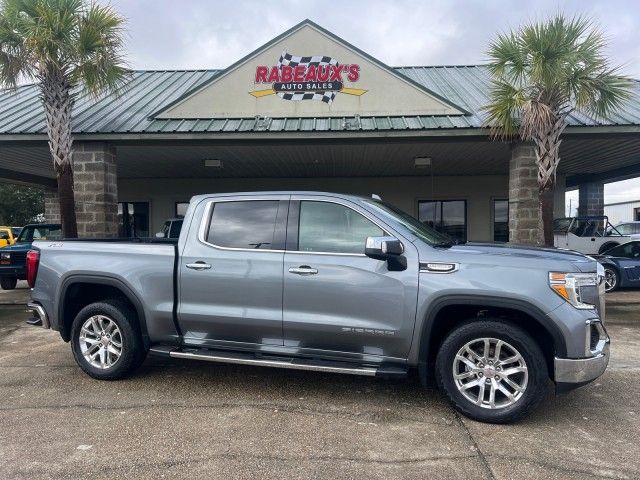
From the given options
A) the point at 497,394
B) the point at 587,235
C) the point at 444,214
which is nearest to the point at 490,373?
the point at 497,394

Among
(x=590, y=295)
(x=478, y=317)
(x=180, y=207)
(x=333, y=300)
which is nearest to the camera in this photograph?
(x=590, y=295)

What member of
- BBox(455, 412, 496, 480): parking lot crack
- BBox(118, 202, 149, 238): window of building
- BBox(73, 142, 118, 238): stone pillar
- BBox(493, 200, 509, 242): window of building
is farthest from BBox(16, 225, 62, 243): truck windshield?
BBox(493, 200, 509, 242): window of building

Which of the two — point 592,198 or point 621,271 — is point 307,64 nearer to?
point 621,271

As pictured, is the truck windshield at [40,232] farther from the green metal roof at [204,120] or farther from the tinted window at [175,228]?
the tinted window at [175,228]

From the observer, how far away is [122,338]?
475cm

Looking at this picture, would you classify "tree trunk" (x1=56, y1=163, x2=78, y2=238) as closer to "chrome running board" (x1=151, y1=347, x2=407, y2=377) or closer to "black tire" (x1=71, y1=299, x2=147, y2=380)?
"black tire" (x1=71, y1=299, x2=147, y2=380)

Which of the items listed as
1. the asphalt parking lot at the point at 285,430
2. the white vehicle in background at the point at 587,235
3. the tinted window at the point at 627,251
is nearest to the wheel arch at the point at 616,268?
the tinted window at the point at 627,251

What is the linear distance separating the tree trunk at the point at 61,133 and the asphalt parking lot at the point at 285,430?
4.41m

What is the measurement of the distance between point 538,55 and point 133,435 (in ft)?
26.8

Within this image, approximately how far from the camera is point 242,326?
4.36m

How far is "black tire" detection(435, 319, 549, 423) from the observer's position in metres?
3.67

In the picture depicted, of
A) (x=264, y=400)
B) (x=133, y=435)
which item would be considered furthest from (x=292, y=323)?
(x=133, y=435)

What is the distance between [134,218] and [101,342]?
13.3m

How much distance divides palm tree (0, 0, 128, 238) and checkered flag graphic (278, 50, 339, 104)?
121 inches
